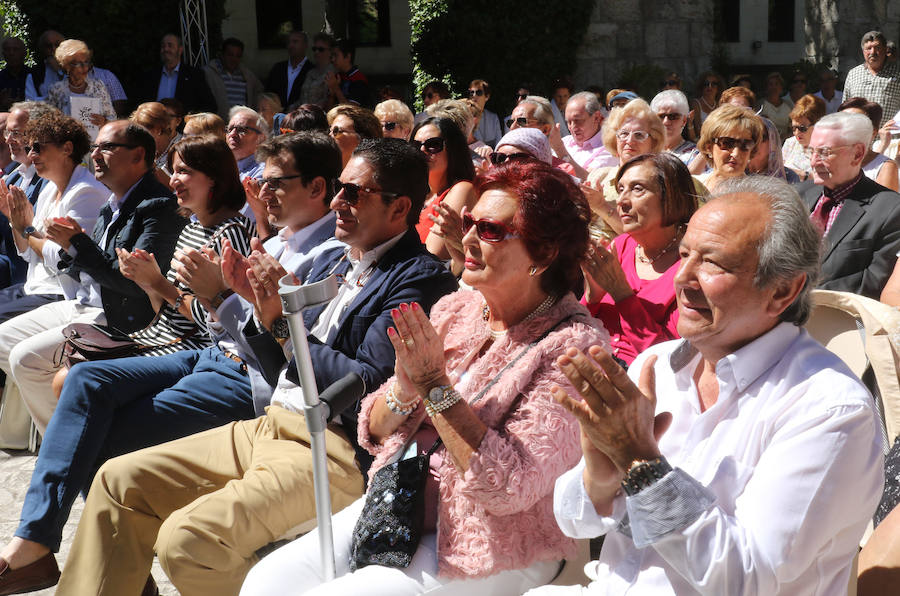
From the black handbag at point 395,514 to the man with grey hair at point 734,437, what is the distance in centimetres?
50

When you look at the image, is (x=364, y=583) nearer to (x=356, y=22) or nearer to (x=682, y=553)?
(x=682, y=553)

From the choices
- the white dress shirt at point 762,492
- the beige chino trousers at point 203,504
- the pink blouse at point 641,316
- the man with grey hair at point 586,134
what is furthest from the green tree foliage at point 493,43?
the white dress shirt at point 762,492

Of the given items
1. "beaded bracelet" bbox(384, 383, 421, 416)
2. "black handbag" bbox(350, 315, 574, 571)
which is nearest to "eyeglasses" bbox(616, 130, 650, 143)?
"black handbag" bbox(350, 315, 574, 571)

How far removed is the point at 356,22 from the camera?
18.1m

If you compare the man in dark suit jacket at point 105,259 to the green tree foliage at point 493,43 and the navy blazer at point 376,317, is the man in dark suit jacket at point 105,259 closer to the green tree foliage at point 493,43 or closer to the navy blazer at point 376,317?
the navy blazer at point 376,317

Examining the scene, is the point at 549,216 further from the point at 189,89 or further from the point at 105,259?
the point at 189,89

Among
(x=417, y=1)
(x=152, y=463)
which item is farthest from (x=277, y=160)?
(x=417, y=1)

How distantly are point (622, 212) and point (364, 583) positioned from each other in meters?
2.08

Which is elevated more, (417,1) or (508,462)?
(417,1)

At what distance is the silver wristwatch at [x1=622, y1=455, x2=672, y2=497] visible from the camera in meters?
1.80

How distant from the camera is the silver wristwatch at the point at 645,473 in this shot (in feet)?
5.90

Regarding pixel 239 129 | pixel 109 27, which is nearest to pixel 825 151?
pixel 239 129

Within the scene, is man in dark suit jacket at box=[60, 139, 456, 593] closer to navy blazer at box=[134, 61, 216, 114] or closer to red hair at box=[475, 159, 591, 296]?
red hair at box=[475, 159, 591, 296]

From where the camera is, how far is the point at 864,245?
4.49m
